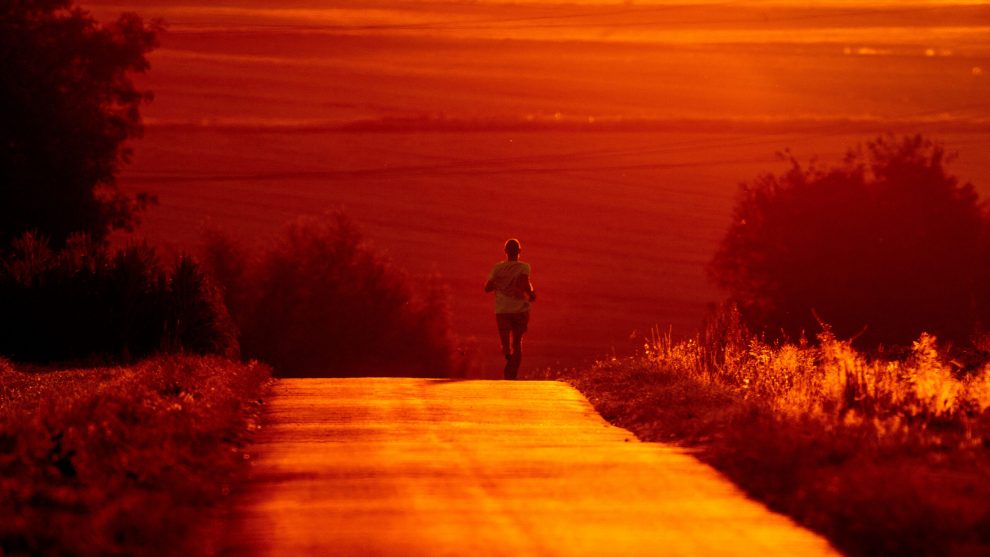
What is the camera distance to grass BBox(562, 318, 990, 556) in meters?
8.96

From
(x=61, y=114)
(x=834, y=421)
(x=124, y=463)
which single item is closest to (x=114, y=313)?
(x=834, y=421)

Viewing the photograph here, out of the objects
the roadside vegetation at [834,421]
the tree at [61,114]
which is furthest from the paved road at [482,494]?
the tree at [61,114]

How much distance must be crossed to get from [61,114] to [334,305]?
1906 centimetres

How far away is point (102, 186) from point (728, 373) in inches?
1150

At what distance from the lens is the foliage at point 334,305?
5856cm

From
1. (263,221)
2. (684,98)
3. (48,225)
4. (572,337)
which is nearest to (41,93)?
(48,225)

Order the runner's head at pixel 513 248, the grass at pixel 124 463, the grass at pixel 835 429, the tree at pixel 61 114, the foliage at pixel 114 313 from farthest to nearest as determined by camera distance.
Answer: the tree at pixel 61 114 → the foliage at pixel 114 313 → the runner's head at pixel 513 248 → the grass at pixel 835 429 → the grass at pixel 124 463

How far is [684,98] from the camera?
8006cm

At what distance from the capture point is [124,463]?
10.6 metres

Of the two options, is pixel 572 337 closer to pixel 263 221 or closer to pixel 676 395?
pixel 263 221

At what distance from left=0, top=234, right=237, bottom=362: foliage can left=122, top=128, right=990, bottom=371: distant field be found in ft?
112

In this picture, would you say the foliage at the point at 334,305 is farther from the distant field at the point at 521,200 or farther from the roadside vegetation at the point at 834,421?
the roadside vegetation at the point at 834,421

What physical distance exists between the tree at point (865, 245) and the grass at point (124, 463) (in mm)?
49155

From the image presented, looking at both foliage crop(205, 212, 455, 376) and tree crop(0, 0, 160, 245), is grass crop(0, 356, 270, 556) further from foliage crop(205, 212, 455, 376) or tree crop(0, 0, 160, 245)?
foliage crop(205, 212, 455, 376)
